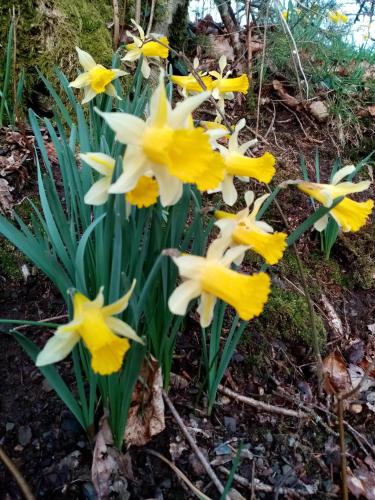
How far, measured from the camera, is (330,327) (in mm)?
2031

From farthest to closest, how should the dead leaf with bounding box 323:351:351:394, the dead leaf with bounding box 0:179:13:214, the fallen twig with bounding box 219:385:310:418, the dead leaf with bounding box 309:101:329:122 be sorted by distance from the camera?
1. the dead leaf with bounding box 309:101:329:122
2. the dead leaf with bounding box 0:179:13:214
3. the dead leaf with bounding box 323:351:351:394
4. the fallen twig with bounding box 219:385:310:418

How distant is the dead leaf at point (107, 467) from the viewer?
120 centimetres

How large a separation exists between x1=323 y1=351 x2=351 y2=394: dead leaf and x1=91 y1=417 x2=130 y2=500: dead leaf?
85 centimetres

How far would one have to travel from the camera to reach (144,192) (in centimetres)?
97

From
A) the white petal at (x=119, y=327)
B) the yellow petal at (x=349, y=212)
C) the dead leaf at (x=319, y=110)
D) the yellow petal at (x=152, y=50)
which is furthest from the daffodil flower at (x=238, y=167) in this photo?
the dead leaf at (x=319, y=110)

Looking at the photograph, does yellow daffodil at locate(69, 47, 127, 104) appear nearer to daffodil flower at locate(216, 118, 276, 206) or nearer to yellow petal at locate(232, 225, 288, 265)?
daffodil flower at locate(216, 118, 276, 206)

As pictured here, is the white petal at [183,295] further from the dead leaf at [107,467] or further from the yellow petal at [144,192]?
the dead leaf at [107,467]

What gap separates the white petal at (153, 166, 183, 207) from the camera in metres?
0.96

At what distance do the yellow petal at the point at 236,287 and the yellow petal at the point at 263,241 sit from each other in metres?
0.12

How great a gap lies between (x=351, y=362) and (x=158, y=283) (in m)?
1.11

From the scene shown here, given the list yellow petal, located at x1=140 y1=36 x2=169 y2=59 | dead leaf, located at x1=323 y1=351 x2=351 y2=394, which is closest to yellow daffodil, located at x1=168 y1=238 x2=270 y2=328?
dead leaf, located at x1=323 y1=351 x2=351 y2=394

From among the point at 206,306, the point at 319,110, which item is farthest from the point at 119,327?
the point at 319,110

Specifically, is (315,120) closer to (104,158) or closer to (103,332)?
(104,158)

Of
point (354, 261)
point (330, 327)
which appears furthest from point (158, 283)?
point (354, 261)
